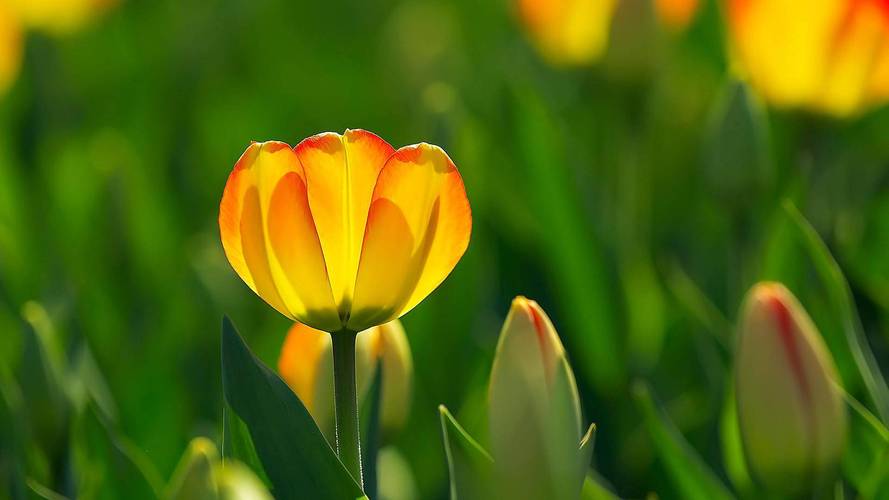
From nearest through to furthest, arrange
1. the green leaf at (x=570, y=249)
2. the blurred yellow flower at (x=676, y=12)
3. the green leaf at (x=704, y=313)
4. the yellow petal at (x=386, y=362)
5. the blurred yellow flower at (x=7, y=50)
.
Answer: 1. the yellow petal at (x=386, y=362)
2. the green leaf at (x=704, y=313)
3. the green leaf at (x=570, y=249)
4. the blurred yellow flower at (x=676, y=12)
5. the blurred yellow flower at (x=7, y=50)

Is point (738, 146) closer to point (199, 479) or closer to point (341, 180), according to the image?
point (341, 180)

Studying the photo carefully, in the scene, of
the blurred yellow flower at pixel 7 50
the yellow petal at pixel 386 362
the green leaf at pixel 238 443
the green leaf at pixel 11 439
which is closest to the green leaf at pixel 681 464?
the yellow petal at pixel 386 362

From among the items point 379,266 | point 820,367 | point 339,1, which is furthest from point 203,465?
point 339,1

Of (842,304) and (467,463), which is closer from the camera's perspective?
(467,463)

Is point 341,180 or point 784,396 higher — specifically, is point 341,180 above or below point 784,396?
above

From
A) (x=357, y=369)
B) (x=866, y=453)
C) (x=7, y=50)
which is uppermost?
(x=7, y=50)

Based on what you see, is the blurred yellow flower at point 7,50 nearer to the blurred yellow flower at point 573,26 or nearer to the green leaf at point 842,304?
the blurred yellow flower at point 573,26

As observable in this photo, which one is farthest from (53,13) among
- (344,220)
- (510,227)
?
(344,220)
